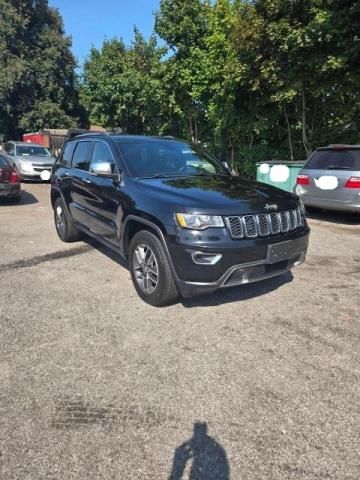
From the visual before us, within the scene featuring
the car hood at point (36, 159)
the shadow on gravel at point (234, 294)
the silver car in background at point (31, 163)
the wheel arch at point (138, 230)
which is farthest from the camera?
the car hood at point (36, 159)

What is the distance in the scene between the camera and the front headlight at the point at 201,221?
3.48 m

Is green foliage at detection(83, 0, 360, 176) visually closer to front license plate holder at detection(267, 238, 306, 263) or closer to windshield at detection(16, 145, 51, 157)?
windshield at detection(16, 145, 51, 157)

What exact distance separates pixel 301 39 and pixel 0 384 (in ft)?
35.2

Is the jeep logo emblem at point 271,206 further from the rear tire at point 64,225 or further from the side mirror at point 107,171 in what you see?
the rear tire at point 64,225

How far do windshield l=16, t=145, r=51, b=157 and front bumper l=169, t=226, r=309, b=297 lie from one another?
48.8 feet

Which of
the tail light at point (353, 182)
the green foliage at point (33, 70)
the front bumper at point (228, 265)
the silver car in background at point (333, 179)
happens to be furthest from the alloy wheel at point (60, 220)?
the green foliage at point (33, 70)

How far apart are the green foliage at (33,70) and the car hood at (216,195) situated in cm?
3140

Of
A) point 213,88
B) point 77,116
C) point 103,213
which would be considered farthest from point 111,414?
point 77,116

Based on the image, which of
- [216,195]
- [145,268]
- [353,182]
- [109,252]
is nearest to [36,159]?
[109,252]

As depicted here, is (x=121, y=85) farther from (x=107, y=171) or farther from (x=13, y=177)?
(x=107, y=171)

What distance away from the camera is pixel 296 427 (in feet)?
7.85

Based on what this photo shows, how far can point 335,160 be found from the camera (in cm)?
771

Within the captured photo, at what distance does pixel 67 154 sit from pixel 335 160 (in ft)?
16.4

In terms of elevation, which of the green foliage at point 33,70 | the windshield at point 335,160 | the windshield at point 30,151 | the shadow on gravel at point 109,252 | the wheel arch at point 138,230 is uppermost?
the green foliage at point 33,70
